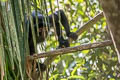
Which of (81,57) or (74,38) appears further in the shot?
(81,57)

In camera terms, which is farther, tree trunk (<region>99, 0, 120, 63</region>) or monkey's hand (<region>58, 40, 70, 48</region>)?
monkey's hand (<region>58, 40, 70, 48</region>)

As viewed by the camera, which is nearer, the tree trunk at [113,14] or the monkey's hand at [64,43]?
the tree trunk at [113,14]

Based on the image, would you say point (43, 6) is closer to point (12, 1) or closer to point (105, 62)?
point (12, 1)

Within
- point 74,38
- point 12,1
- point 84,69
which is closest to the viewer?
point 12,1

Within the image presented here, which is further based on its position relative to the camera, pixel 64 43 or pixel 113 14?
pixel 64 43

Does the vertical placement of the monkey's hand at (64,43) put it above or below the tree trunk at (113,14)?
below

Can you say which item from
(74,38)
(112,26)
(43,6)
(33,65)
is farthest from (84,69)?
(112,26)

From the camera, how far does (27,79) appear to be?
→ 1.17 metres

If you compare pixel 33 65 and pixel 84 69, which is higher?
pixel 33 65

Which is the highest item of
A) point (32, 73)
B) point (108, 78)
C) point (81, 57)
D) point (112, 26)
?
point (112, 26)

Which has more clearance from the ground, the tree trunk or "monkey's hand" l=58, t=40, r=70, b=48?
the tree trunk

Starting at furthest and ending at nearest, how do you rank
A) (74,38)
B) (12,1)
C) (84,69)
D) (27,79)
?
(84,69)
(74,38)
(27,79)
(12,1)

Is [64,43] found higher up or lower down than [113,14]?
lower down

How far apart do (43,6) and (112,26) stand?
1.31 ft
